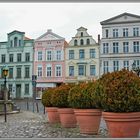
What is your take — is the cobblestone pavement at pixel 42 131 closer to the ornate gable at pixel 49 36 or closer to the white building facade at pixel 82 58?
the white building facade at pixel 82 58

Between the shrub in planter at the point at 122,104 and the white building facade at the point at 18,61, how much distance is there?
151ft

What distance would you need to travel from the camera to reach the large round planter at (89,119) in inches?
330

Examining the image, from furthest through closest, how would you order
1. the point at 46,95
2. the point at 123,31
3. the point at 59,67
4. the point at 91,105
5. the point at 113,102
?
the point at 59,67 → the point at 123,31 → the point at 46,95 → the point at 91,105 → the point at 113,102

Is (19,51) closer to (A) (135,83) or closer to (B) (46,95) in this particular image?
(B) (46,95)

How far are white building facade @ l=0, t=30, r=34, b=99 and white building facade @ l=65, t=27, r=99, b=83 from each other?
20.5 ft

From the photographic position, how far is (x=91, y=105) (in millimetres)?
8430

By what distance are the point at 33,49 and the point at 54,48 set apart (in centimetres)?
356

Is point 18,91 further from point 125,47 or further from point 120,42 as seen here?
point 125,47

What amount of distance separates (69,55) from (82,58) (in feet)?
6.79

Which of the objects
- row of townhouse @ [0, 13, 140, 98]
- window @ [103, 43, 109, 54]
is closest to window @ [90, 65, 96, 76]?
row of townhouse @ [0, 13, 140, 98]

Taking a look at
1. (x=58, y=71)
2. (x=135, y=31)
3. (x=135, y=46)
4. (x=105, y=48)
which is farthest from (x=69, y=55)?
(x=135, y=31)

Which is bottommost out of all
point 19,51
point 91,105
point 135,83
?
point 91,105

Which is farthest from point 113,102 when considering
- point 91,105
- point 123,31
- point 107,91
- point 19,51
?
point 19,51

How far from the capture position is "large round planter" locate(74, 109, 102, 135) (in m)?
8.38
